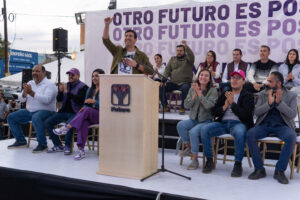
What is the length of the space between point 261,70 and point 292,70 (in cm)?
44

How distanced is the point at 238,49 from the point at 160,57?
1.47 metres

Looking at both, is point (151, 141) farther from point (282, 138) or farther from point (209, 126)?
point (282, 138)

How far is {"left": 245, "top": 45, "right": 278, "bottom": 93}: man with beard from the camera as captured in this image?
15.1 feet

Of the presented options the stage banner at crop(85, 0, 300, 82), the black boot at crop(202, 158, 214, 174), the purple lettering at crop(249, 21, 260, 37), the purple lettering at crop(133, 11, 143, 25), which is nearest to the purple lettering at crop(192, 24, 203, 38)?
the stage banner at crop(85, 0, 300, 82)

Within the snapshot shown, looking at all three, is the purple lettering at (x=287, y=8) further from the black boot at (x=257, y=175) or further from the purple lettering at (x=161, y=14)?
the black boot at (x=257, y=175)

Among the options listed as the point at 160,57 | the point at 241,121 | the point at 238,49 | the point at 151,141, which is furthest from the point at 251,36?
the point at 151,141

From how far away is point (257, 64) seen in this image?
4.72 meters

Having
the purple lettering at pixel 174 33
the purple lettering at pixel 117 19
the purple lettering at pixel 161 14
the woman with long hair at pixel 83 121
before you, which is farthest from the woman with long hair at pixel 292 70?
the purple lettering at pixel 117 19

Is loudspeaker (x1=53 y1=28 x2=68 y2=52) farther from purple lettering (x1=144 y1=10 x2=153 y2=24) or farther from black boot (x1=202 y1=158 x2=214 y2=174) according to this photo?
black boot (x1=202 y1=158 x2=214 y2=174)

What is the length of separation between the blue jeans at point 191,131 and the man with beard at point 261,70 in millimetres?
1683

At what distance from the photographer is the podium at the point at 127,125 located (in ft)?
8.55

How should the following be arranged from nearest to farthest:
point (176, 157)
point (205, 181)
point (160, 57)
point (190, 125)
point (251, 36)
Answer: point (205, 181), point (190, 125), point (176, 157), point (251, 36), point (160, 57)

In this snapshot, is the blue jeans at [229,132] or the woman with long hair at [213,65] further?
the woman with long hair at [213,65]

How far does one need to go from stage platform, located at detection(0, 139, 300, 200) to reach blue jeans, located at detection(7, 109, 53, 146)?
17.8 inches
